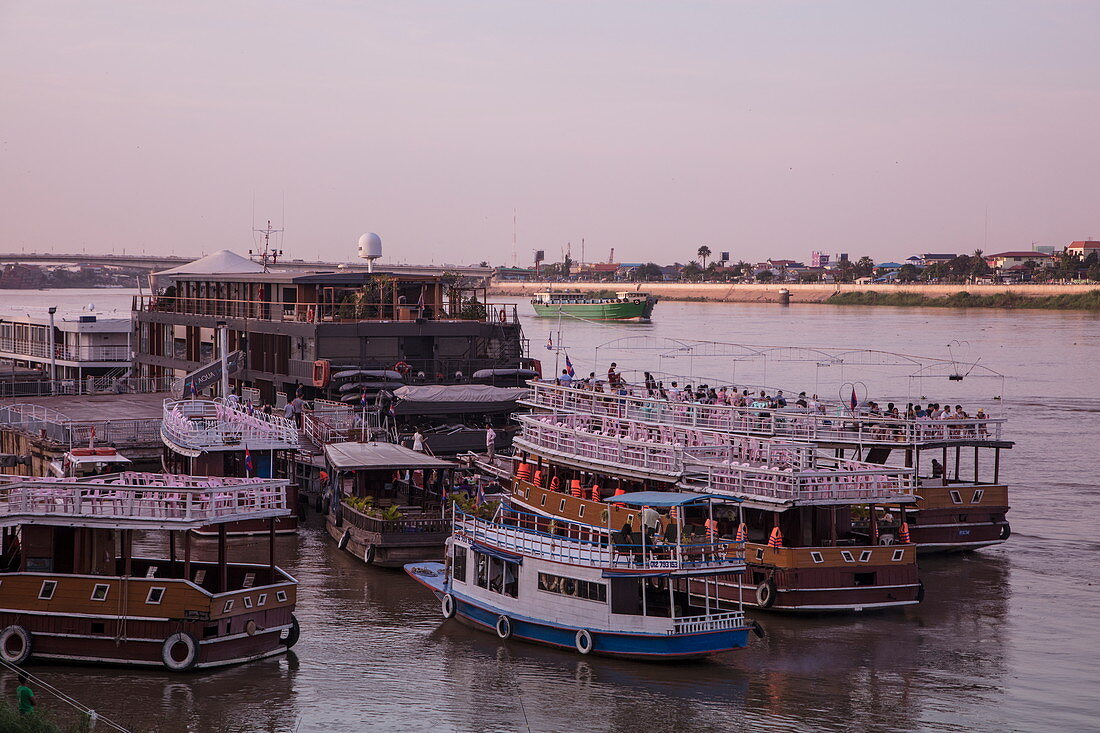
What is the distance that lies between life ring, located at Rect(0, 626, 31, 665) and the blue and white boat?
8955 mm

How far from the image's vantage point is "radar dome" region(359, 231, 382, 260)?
69812 millimetres

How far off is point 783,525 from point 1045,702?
7064mm

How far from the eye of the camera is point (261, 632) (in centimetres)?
2388

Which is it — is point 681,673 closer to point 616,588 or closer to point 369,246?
point 616,588

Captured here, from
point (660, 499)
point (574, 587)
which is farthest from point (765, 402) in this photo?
point (574, 587)

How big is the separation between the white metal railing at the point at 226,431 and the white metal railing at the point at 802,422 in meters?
9.03

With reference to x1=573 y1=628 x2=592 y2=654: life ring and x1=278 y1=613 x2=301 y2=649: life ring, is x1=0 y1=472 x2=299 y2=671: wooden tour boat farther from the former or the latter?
x1=573 y1=628 x2=592 y2=654: life ring

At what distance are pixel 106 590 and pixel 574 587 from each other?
8.85m

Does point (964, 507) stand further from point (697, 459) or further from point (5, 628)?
point (5, 628)

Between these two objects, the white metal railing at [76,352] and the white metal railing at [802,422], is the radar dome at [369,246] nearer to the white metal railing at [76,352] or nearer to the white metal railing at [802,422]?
the white metal railing at [76,352]

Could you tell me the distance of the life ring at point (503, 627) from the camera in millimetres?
25984

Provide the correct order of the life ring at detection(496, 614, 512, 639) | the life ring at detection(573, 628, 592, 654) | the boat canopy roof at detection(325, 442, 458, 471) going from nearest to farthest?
1. the life ring at detection(573, 628, 592, 654)
2. the life ring at detection(496, 614, 512, 639)
3. the boat canopy roof at detection(325, 442, 458, 471)

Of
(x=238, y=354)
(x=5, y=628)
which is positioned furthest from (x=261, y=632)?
(x=238, y=354)

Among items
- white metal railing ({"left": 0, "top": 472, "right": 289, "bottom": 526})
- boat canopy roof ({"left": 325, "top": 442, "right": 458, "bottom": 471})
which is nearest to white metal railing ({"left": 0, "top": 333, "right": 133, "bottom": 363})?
boat canopy roof ({"left": 325, "top": 442, "right": 458, "bottom": 471})
